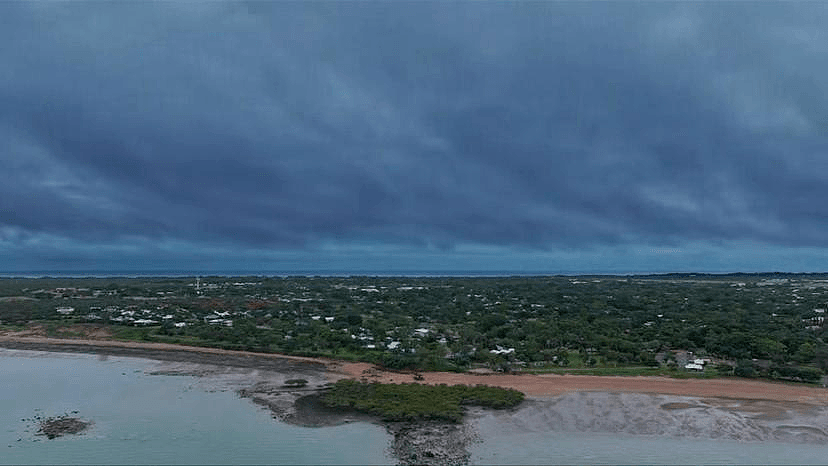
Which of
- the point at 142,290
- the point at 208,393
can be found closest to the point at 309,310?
the point at 208,393

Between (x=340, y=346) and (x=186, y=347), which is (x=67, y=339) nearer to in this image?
(x=186, y=347)

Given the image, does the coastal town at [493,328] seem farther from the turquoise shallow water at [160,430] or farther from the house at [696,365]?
the turquoise shallow water at [160,430]

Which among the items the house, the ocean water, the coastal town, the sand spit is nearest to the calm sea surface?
the ocean water

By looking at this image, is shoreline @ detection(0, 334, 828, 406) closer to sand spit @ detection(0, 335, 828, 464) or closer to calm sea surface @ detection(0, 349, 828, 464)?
sand spit @ detection(0, 335, 828, 464)

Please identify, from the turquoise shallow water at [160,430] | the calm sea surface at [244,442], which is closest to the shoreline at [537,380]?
the turquoise shallow water at [160,430]

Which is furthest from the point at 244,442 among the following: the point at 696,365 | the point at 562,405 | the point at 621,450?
the point at 696,365
